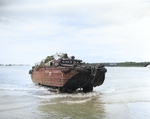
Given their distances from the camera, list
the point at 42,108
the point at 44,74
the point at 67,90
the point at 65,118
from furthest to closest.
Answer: the point at 44,74
the point at 67,90
the point at 42,108
the point at 65,118

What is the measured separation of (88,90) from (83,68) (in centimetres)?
263

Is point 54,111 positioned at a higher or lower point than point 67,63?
lower

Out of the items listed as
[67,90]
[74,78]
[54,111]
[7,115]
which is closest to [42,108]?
[54,111]

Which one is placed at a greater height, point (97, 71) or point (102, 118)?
point (97, 71)

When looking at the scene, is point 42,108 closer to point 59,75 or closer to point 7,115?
point 7,115

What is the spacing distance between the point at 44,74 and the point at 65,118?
27.2ft

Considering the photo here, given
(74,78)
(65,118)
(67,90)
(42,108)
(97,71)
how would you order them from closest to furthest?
(65,118), (42,108), (74,78), (97,71), (67,90)

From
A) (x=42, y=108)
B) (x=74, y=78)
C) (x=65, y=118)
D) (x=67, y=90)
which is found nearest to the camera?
(x=65, y=118)

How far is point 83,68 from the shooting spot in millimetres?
11953

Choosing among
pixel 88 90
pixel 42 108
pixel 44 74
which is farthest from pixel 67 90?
pixel 42 108

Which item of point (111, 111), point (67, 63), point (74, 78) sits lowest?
point (111, 111)

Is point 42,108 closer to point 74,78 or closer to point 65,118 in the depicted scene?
point 65,118

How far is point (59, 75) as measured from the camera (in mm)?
12406

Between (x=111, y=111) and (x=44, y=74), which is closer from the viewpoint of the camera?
(x=111, y=111)
